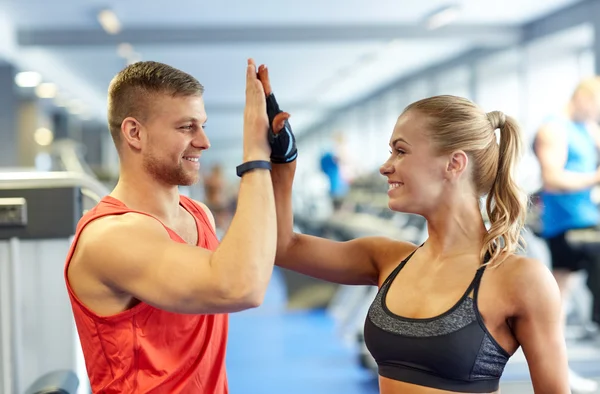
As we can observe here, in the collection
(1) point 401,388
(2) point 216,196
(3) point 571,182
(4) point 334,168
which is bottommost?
(2) point 216,196

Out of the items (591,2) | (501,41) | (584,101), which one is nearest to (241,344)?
(584,101)

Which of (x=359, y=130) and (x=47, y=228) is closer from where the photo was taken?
(x=47, y=228)

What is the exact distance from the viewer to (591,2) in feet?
26.3

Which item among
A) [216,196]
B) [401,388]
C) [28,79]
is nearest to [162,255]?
[401,388]

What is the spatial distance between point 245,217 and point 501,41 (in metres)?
9.39

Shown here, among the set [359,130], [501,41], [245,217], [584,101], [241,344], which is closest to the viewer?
[245,217]

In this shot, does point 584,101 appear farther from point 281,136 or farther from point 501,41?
point 501,41

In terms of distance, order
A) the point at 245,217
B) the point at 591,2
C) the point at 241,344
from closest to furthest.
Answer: the point at 245,217
the point at 241,344
the point at 591,2

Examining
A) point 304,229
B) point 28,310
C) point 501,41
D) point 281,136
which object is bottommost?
point 304,229

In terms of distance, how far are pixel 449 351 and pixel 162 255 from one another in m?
0.60

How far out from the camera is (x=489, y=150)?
5.22 ft

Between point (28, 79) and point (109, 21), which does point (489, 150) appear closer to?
point (109, 21)

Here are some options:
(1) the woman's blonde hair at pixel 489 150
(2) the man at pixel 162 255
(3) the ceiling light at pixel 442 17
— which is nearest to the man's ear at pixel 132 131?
(2) the man at pixel 162 255

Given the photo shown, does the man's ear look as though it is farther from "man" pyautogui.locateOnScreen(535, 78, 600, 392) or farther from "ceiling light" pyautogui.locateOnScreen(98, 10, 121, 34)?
"ceiling light" pyautogui.locateOnScreen(98, 10, 121, 34)
